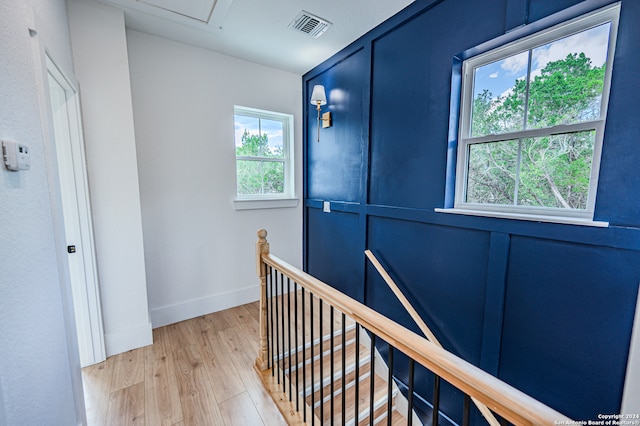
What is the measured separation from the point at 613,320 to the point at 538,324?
30cm

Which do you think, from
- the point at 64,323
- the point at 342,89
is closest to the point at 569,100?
the point at 342,89

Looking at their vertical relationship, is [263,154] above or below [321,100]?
below

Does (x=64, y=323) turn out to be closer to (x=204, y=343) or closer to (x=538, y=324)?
(x=204, y=343)

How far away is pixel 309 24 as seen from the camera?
6.82 ft

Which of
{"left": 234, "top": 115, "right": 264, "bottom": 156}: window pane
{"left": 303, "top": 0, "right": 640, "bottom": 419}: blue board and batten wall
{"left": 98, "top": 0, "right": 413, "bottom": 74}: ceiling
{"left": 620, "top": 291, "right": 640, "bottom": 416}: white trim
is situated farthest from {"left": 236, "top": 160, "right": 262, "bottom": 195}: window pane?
{"left": 620, "top": 291, "right": 640, "bottom": 416}: white trim

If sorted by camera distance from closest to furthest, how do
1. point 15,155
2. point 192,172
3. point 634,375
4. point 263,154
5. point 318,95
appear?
1. point 15,155
2. point 634,375
3. point 192,172
4. point 318,95
5. point 263,154

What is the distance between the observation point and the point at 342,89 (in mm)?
2586

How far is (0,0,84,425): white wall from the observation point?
→ 803 mm

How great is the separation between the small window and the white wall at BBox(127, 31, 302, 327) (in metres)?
0.13

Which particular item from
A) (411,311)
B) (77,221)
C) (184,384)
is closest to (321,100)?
(411,311)

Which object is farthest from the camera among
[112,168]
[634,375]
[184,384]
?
[112,168]

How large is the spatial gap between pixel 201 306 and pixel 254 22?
8.72 feet

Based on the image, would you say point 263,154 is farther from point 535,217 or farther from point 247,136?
point 535,217

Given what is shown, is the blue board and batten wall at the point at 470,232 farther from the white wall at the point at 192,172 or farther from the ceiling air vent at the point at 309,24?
the white wall at the point at 192,172
